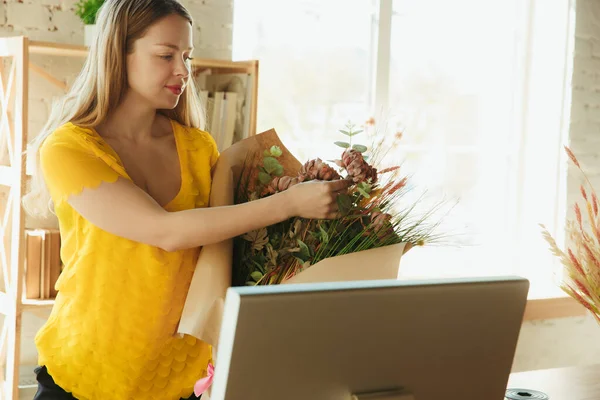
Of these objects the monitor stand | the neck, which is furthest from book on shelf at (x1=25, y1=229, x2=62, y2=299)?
the monitor stand

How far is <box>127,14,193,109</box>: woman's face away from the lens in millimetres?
1611

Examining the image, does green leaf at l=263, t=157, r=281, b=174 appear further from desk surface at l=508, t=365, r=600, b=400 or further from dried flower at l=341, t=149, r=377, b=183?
desk surface at l=508, t=365, r=600, b=400

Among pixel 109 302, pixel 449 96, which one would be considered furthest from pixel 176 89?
pixel 449 96

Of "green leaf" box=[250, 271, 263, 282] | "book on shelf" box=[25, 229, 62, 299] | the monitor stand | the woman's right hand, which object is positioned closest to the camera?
the monitor stand

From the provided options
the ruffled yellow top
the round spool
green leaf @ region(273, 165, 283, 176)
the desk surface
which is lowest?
the desk surface

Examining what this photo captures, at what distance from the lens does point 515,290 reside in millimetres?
1012

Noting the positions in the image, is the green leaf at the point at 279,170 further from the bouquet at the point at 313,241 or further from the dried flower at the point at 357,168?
the dried flower at the point at 357,168

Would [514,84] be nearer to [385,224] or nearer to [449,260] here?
[449,260]

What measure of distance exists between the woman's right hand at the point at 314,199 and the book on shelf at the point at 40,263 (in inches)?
59.3

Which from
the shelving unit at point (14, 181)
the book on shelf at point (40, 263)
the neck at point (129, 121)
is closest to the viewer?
the neck at point (129, 121)

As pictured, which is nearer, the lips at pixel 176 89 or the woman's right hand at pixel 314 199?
the woman's right hand at pixel 314 199

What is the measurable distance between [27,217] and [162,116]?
1359 mm

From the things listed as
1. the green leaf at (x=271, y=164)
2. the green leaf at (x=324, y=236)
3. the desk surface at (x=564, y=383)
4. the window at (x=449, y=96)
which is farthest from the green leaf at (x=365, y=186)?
the window at (x=449, y=96)

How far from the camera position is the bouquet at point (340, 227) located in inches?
58.7
